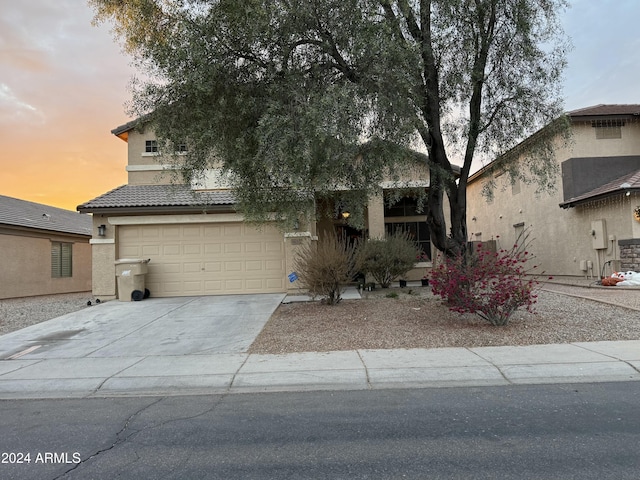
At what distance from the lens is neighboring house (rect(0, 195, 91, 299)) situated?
1716cm

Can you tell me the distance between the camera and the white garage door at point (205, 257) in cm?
1477

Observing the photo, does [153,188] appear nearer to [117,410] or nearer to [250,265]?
[250,265]

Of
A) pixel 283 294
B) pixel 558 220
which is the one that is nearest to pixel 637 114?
pixel 558 220

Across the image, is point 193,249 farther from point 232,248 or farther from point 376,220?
point 376,220

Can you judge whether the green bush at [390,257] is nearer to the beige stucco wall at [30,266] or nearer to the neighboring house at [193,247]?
the neighboring house at [193,247]

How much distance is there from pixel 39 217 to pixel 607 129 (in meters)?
25.1

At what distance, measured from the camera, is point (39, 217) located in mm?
20031

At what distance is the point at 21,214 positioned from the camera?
62.7 ft

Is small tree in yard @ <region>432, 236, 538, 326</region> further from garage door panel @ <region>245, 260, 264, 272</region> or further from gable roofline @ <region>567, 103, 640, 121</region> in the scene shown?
gable roofline @ <region>567, 103, 640, 121</region>

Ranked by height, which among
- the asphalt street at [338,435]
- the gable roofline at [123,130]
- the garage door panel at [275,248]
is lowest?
the asphalt street at [338,435]

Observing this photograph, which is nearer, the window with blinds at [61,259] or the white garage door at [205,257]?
the white garage door at [205,257]

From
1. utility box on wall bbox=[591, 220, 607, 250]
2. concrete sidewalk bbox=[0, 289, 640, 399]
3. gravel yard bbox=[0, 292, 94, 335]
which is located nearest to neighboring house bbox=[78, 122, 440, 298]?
gravel yard bbox=[0, 292, 94, 335]

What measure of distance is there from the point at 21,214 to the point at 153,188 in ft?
23.4

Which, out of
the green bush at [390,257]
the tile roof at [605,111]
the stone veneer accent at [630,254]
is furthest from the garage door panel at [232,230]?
the tile roof at [605,111]
